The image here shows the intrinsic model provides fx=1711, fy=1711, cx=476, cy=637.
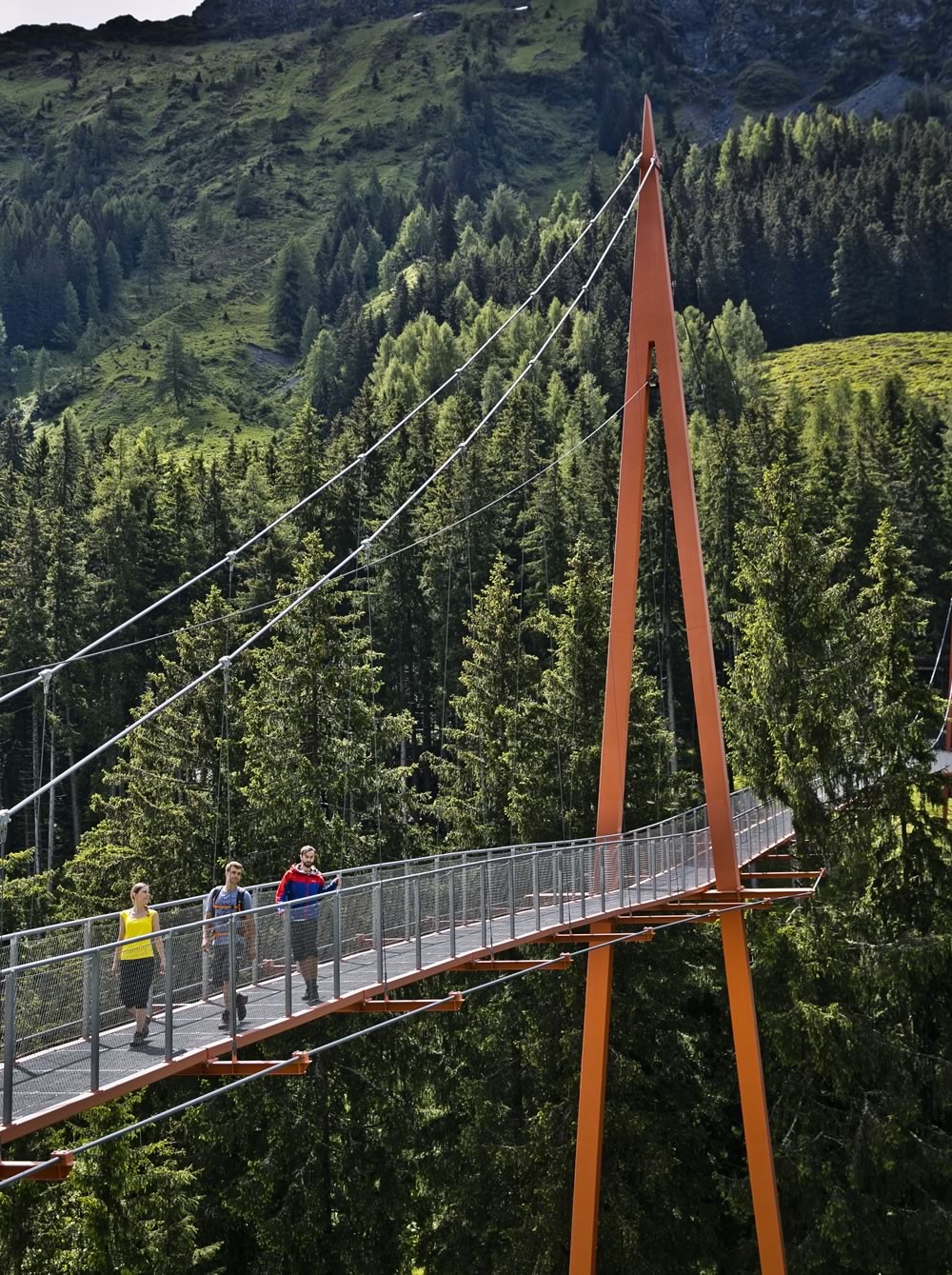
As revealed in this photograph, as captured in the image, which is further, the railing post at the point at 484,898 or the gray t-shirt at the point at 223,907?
the railing post at the point at 484,898

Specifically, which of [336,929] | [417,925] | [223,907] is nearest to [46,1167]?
[223,907]

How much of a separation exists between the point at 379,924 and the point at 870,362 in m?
116

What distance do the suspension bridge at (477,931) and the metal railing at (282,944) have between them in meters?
0.02

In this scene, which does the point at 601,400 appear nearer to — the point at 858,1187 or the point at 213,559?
the point at 213,559

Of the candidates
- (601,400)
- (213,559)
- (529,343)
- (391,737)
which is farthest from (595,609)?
(529,343)

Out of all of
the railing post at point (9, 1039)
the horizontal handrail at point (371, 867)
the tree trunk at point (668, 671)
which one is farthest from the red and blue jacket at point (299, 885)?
the tree trunk at point (668, 671)

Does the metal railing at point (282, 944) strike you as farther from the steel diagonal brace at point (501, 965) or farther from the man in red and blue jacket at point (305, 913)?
the steel diagonal brace at point (501, 965)

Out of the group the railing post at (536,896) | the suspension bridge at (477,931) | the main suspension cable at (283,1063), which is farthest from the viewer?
the railing post at (536,896)

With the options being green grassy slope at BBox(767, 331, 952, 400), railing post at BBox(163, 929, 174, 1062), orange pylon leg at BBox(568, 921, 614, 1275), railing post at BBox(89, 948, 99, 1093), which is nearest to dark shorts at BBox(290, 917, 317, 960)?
railing post at BBox(163, 929, 174, 1062)

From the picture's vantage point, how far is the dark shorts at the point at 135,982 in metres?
11.7

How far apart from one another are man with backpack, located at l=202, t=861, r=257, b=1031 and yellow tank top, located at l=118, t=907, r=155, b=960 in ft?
1.52

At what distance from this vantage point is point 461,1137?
30.1m

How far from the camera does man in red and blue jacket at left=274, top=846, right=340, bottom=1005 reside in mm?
13812

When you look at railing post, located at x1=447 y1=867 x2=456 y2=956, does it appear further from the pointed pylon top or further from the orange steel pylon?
the pointed pylon top
